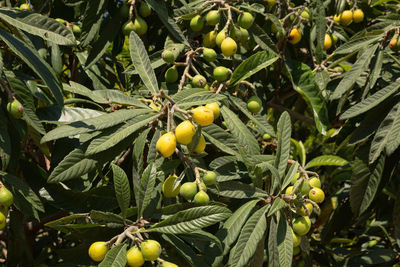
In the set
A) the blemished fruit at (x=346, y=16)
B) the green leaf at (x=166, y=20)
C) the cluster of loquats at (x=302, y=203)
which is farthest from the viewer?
the blemished fruit at (x=346, y=16)

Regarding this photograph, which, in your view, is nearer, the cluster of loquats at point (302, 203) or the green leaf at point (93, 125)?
the green leaf at point (93, 125)


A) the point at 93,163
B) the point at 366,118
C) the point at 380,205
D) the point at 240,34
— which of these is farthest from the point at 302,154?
the point at 93,163

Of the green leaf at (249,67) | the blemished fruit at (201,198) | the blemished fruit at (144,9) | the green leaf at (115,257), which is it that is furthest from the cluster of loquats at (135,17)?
the green leaf at (115,257)

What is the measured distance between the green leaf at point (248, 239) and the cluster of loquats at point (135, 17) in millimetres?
787

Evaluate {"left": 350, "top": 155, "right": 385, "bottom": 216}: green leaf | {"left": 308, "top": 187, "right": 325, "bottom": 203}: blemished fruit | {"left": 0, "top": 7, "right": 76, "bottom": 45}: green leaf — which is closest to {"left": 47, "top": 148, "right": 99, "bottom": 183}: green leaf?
{"left": 0, "top": 7, "right": 76, "bottom": 45}: green leaf

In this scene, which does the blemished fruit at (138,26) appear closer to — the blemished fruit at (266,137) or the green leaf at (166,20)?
the green leaf at (166,20)

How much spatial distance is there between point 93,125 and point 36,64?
22 centimetres

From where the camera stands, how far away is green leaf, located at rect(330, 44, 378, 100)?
1638mm

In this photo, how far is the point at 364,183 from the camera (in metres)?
1.69

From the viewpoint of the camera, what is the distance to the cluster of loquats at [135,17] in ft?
5.12

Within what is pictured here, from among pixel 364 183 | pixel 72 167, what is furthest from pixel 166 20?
pixel 364 183

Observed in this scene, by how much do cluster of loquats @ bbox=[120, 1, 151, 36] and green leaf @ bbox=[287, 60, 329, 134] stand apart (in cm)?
68

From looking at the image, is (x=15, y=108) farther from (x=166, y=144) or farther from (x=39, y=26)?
(x=166, y=144)

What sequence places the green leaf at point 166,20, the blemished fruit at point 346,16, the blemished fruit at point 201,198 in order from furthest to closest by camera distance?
1. the blemished fruit at point 346,16
2. the green leaf at point 166,20
3. the blemished fruit at point 201,198
